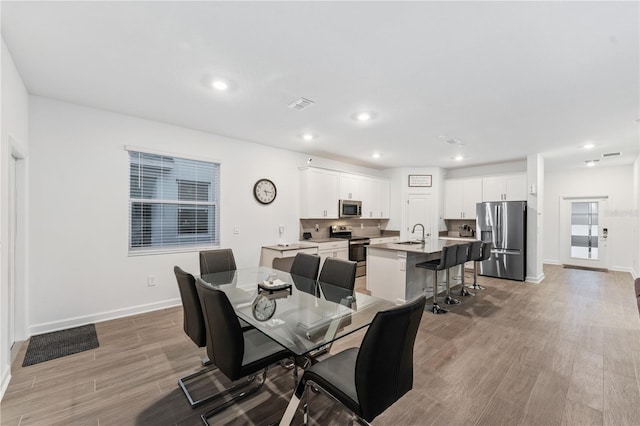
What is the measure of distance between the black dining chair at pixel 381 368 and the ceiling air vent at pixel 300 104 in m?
2.52

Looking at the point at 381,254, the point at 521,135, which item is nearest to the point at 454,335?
the point at 381,254

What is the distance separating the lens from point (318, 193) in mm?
5707

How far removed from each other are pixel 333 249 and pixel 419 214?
2853 mm

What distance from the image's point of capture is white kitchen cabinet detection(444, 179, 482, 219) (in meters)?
6.86

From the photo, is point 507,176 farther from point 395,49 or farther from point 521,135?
point 395,49

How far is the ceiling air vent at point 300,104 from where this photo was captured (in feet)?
10.3

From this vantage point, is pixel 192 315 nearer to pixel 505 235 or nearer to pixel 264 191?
pixel 264 191

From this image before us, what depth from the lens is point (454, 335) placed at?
10.5ft

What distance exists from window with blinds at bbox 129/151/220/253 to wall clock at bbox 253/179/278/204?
693mm

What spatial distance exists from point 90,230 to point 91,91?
162 centimetres

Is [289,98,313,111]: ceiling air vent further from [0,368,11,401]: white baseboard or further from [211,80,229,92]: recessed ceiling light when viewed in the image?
[0,368,11,401]: white baseboard

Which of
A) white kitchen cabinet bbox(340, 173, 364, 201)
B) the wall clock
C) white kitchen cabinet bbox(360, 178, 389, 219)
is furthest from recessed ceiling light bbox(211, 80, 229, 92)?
white kitchen cabinet bbox(360, 178, 389, 219)

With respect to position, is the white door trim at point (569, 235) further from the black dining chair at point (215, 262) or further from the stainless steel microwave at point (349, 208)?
the black dining chair at point (215, 262)

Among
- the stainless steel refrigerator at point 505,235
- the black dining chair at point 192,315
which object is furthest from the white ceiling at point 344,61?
the stainless steel refrigerator at point 505,235
